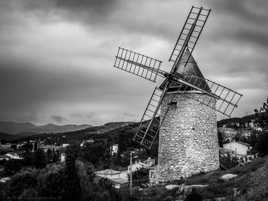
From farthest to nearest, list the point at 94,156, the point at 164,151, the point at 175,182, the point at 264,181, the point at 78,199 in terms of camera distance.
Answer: the point at 94,156 → the point at 164,151 → the point at 175,182 → the point at 264,181 → the point at 78,199

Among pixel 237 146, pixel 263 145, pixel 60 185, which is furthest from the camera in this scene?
pixel 237 146

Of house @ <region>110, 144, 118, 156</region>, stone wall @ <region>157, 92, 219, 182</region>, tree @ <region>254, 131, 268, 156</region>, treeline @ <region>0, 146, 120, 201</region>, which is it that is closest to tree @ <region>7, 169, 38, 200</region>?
treeline @ <region>0, 146, 120, 201</region>

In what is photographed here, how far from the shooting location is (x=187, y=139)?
21.2 meters

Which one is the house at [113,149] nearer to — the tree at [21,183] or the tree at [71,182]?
the tree at [21,183]

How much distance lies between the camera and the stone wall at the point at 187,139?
21250 mm

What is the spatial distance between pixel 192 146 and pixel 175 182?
7.01 feet

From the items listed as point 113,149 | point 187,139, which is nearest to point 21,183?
point 187,139

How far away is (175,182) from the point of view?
67.5ft

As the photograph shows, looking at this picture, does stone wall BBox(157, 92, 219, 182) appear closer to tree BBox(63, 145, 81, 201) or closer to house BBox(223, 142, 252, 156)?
tree BBox(63, 145, 81, 201)

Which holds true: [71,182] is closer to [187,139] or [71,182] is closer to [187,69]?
[187,139]

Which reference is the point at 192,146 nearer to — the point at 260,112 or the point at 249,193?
the point at 249,193

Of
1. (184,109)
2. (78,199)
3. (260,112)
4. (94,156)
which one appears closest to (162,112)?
(184,109)

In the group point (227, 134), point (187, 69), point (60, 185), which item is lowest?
point (60, 185)

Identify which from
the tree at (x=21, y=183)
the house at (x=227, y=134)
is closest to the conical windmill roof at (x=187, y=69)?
the tree at (x=21, y=183)
